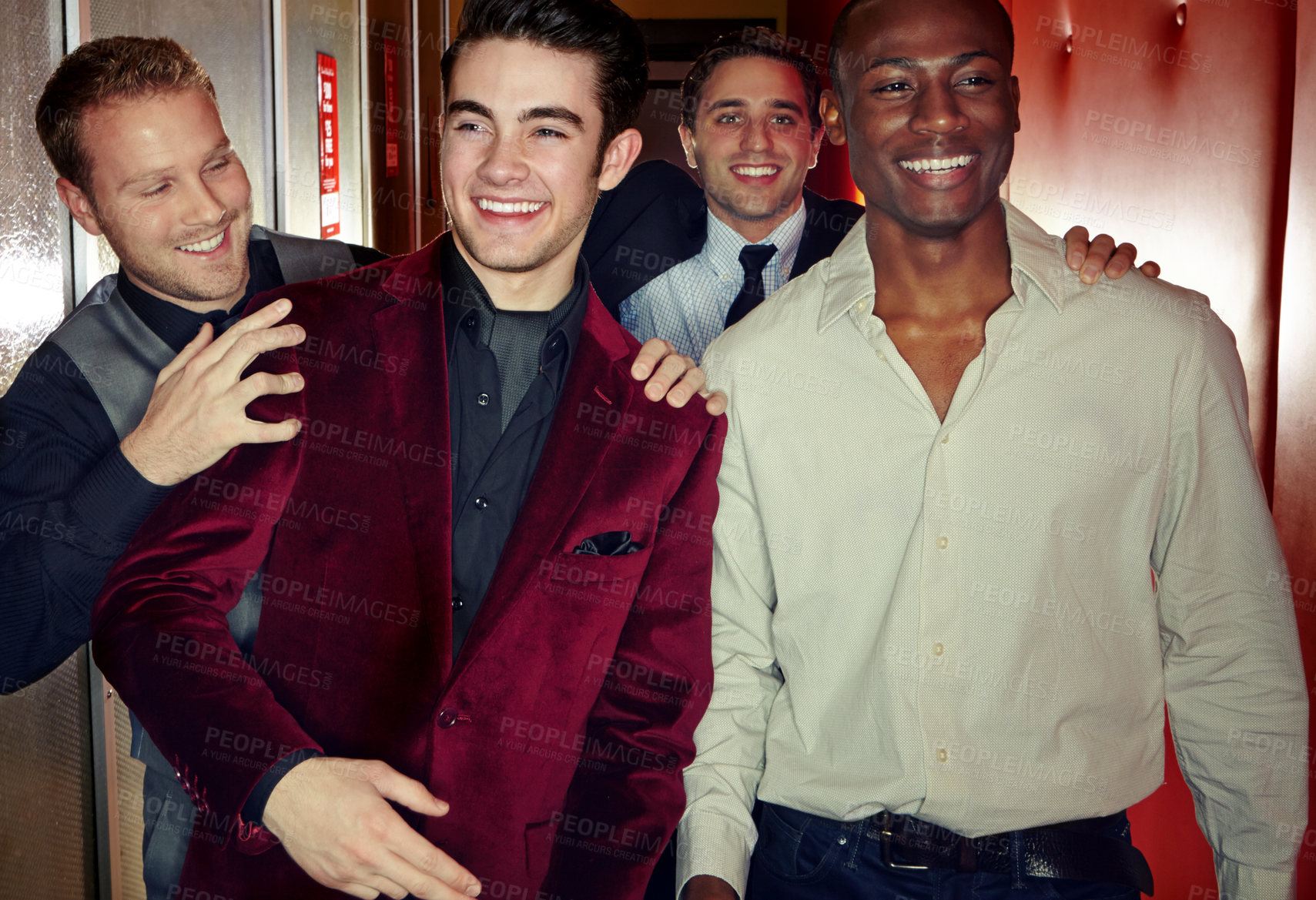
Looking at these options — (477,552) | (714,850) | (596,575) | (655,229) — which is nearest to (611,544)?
(596,575)

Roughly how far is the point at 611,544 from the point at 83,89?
1207 millimetres

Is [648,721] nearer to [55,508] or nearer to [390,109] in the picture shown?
[55,508]

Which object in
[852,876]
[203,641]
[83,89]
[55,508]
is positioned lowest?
[852,876]

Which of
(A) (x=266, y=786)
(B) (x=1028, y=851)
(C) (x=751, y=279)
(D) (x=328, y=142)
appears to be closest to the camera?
(A) (x=266, y=786)

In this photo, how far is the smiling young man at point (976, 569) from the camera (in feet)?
4.81

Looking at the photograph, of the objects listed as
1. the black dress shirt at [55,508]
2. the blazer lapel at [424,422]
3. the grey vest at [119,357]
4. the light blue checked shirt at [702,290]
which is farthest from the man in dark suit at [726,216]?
the black dress shirt at [55,508]

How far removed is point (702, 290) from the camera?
2650 millimetres

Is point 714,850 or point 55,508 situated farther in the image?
point 55,508

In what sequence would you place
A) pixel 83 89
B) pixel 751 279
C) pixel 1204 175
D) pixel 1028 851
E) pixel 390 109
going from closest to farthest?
pixel 1028 851, pixel 83 89, pixel 1204 175, pixel 751 279, pixel 390 109

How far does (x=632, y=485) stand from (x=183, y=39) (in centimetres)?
188

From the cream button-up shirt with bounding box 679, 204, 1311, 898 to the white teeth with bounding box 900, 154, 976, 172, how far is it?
166mm

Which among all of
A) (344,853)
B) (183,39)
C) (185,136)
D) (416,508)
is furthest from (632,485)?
(183,39)

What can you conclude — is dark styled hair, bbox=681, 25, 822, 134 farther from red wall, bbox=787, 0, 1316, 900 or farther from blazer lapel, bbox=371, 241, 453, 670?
blazer lapel, bbox=371, 241, 453, 670

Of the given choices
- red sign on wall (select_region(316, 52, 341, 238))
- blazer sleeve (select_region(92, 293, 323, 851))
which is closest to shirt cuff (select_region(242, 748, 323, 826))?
blazer sleeve (select_region(92, 293, 323, 851))
